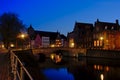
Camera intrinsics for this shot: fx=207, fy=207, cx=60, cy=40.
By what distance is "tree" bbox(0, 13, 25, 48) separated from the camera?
188 ft

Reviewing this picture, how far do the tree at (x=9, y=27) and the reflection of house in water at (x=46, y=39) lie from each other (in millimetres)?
45225

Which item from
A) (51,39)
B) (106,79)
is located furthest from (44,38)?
(106,79)

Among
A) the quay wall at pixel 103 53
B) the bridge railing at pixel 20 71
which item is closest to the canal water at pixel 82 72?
the quay wall at pixel 103 53

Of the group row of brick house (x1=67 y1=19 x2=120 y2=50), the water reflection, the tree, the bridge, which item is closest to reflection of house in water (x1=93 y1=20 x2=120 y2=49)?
row of brick house (x1=67 y1=19 x2=120 y2=50)

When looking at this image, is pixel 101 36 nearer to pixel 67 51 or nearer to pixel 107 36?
pixel 107 36

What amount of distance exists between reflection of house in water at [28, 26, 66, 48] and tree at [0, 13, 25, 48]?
45.2m

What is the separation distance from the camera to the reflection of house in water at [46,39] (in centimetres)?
10651

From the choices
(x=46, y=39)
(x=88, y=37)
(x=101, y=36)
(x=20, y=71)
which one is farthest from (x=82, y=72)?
(x=46, y=39)

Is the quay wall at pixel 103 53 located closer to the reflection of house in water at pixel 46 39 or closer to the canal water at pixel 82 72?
the canal water at pixel 82 72

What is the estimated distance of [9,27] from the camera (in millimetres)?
58094

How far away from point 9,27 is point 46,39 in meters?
52.9

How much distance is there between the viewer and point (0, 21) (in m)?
58.9

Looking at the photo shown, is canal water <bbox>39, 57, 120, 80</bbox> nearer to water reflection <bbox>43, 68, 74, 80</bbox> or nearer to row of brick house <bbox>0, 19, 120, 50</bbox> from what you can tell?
water reflection <bbox>43, 68, 74, 80</bbox>

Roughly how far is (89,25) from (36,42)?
28713mm
